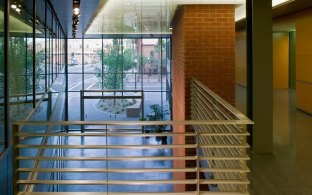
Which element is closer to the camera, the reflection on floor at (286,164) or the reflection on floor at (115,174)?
the reflection on floor at (286,164)

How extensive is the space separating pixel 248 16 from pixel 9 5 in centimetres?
461

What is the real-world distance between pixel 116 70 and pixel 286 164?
1805 cm

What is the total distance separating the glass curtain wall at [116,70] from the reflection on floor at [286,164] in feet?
46.6

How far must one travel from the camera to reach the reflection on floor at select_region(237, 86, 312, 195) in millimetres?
5168

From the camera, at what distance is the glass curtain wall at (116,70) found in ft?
77.4

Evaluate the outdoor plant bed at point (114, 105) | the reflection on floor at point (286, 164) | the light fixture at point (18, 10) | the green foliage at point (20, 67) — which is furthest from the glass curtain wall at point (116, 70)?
the light fixture at point (18, 10)

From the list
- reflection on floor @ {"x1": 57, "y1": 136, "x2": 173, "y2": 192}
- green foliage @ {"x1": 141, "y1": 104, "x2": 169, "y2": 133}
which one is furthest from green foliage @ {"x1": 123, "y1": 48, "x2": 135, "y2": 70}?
reflection on floor @ {"x1": 57, "y1": 136, "x2": 173, "y2": 192}

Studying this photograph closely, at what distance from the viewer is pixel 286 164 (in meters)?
6.29

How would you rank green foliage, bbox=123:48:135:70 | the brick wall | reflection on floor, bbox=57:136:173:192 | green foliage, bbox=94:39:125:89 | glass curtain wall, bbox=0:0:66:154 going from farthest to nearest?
green foliage, bbox=123:48:135:70, green foliage, bbox=94:39:125:89, reflection on floor, bbox=57:136:173:192, the brick wall, glass curtain wall, bbox=0:0:66:154

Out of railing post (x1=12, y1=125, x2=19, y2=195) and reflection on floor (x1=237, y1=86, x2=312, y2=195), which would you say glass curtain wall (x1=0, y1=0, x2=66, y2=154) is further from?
reflection on floor (x1=237, y1=86, x2=312, y2=195)

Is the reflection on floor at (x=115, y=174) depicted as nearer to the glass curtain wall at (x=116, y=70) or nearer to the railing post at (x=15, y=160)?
the glass curtain wall at (x=116, y=70)

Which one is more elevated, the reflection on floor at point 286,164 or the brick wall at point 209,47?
the brick wall at point 209,47

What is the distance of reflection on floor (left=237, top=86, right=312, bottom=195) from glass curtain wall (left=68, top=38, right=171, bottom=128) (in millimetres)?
14194

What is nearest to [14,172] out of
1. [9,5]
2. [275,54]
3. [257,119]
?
[9,5]
